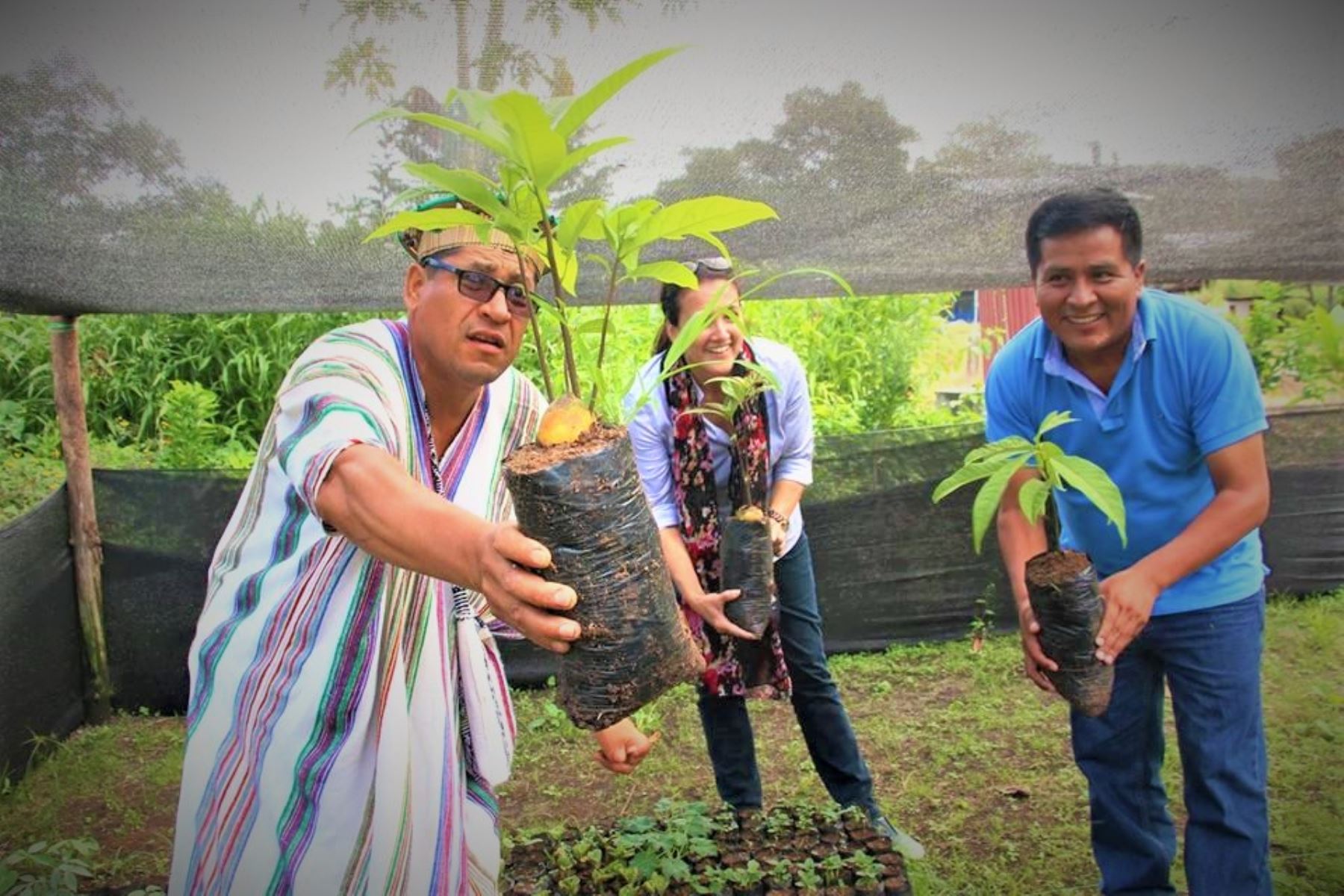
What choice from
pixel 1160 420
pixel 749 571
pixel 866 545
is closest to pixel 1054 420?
pixel 1160 420

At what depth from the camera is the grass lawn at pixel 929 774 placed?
253 cm

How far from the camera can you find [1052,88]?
2215 millimetres

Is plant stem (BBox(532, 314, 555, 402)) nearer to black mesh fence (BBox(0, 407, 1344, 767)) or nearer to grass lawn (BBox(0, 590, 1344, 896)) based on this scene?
grass lawn (BBox(0, 590, 1344, 896))

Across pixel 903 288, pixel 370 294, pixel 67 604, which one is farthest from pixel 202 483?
pixel 903 288

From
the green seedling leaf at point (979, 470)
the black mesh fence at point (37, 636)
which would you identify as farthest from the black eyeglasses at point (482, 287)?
the black mesh fence at point (37, 636)

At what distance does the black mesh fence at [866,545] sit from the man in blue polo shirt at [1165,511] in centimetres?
200

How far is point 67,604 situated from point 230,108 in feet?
6.73

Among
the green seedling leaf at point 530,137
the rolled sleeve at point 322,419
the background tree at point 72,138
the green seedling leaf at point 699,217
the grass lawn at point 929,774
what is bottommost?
the grass lawn at point 929,774

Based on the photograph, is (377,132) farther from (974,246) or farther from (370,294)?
(974,246)

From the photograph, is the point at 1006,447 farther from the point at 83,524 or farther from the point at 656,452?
the point at 83,524

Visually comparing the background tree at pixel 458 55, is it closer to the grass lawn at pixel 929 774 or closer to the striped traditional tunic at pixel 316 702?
the striped traditional tunic at pixel 316 702

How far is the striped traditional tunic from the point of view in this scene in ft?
4.15

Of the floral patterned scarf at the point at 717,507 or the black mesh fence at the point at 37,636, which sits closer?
the floral patterned scarf at the point at 717,507

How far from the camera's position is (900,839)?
8.29 feet
